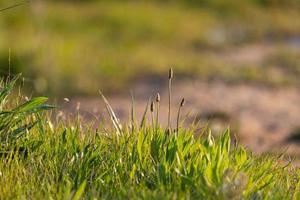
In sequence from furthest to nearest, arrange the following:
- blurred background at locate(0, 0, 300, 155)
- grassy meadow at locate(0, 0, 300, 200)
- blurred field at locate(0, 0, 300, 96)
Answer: blurred field at locate(0, 0, 300, 96)
blurred background at locate(0, 0, 300, 155)
grassy meadow at locate(0, 0, 300, 200)

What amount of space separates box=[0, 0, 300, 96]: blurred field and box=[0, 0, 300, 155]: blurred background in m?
0.02

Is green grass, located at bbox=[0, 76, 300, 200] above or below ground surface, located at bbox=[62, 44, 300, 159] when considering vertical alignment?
above

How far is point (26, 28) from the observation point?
18172mm

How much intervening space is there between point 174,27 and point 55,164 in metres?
15.8

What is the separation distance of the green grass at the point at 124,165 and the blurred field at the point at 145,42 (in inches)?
300

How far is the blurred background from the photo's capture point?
1233 cm

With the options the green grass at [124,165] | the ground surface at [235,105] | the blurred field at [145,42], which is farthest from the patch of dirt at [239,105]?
the green grass at [124,165]

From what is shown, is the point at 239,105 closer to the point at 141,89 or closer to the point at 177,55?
the point at 141,89

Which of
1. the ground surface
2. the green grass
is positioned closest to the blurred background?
the ground surface

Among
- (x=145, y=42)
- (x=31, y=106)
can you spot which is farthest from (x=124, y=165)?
(x=145, y=42)

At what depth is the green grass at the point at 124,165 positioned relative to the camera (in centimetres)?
356

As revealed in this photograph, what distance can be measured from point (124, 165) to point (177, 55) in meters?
12.8

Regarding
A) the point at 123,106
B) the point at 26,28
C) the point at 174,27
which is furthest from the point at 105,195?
the point at 174,27

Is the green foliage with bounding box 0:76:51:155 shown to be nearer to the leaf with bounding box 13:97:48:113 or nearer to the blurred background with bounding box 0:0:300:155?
the leaf with bounding box 13:97:48:113
